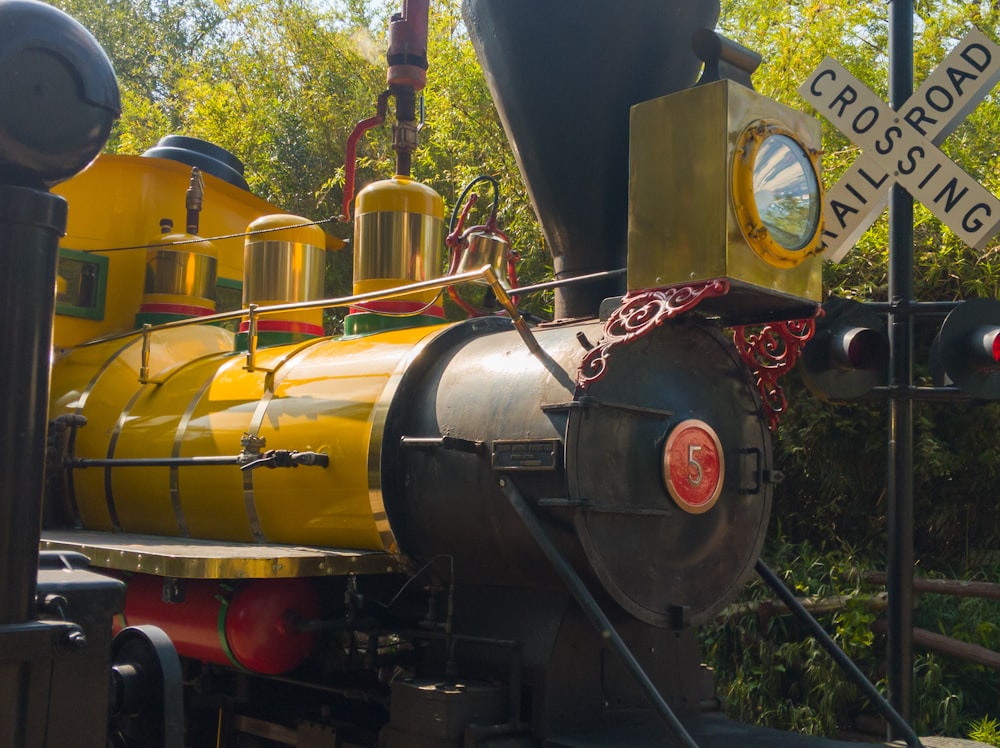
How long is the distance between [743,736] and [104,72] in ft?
7.80

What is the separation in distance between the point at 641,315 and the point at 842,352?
817 millimetres

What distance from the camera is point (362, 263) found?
14.0ft

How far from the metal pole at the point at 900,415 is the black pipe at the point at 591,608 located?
931 mm

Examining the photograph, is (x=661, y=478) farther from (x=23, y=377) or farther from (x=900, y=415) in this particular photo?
(x=23, y=377)

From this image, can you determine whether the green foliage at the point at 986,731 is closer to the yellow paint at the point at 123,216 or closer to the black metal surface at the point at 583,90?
the black metal surface at the point at 583,90

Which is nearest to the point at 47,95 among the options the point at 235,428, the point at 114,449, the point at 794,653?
the point at 235,428

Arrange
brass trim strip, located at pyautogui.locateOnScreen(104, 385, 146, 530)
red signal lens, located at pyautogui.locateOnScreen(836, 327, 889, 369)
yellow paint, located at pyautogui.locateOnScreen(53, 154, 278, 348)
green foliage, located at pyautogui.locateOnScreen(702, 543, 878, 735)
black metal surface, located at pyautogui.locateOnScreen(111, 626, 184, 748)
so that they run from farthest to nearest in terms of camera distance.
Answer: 1. green foliage, located at pyautogui.locateOnScreen(702, 543, 878, 735)
2. yellow paint, located at pyautogui.locateOnScreen(53, 154, 278, 348)
3. brass trim strip, located at pyautogui.locateOnScreen(104, 385, 146, 530)
4. red signal lens, located at pyautogui.locateOnScreen(836, 327, 889, 369)
5. black metal surface, located at pyautogui.locateOnScreen(111, 626, 184, 748)

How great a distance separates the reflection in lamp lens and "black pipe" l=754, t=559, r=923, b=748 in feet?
3.54

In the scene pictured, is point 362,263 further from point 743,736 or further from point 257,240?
point 743,736

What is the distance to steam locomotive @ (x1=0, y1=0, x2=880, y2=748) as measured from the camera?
2910 mm

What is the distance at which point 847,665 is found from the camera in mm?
3324

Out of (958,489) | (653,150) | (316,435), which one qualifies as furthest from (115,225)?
(958,489)

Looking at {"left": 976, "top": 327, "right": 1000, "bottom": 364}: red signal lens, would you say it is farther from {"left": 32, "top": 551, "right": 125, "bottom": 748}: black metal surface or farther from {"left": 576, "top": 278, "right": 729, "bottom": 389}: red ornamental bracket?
{"left": 32, "top": 551, "right": 125, "bottom": 748}: black metal surface

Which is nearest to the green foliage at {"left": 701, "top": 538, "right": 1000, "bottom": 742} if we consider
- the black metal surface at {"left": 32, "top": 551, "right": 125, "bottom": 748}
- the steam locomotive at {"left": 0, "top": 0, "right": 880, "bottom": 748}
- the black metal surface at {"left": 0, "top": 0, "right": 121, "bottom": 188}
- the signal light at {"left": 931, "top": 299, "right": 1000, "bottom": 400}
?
the steam locomotive at {"left": 0, "top": 0, "right": 880, "bottom": 748}
